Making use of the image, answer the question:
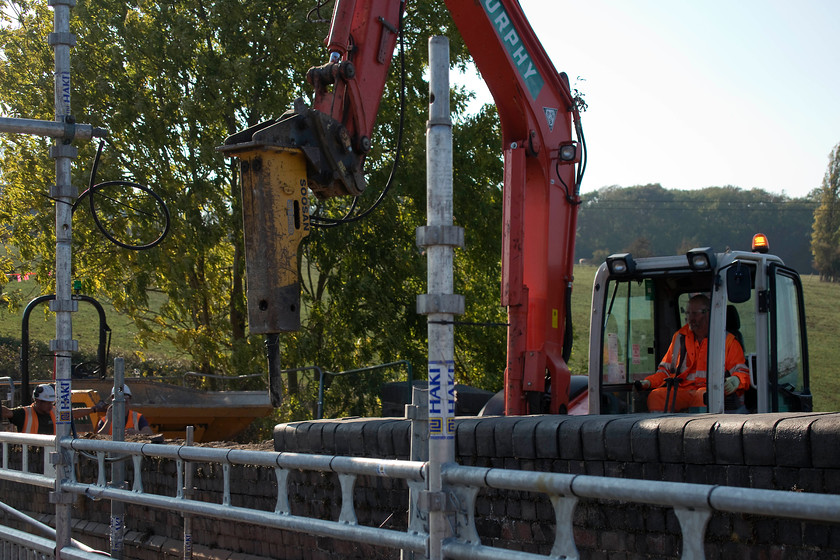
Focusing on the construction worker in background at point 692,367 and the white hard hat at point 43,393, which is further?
the white hard hat at point 43,393

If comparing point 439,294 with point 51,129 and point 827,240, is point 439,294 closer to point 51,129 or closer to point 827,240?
point 51,129

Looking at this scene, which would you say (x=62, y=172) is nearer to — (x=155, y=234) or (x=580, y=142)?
(x=580, y=142)

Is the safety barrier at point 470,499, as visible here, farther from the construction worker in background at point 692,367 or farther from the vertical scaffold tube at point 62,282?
the construction worker in background at point 692,367

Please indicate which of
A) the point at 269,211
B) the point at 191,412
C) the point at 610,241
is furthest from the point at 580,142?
the point at 610,241

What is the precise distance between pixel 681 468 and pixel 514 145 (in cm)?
477

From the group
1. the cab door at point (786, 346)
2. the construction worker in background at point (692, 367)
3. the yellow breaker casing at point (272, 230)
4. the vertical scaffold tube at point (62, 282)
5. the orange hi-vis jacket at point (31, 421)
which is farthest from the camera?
the orange hi-vis jacket at point (31, 421)

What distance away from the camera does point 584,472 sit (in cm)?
514

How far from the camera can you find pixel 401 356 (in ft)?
71.3

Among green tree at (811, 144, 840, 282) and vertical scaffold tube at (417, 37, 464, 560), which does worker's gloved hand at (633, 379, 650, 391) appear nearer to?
vertical scaffold tube at (417, 37, 464, 560)

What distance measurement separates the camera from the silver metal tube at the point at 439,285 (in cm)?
383

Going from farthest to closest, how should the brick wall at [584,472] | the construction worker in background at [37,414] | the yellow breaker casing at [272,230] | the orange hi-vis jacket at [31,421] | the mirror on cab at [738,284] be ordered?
the construction worker in background at [37,414] < the orange hi-vis jacket at [31,421] < the mirror on cab at [738,284] < the yellow breaker casing at [272,230] < the brick wall at [584,472]

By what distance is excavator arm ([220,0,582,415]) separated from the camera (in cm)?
695

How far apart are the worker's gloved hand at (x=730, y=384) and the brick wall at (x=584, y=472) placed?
2525 mm

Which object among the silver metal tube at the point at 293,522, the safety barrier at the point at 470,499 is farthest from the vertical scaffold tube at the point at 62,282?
the safety barrier at the point at 470,499
